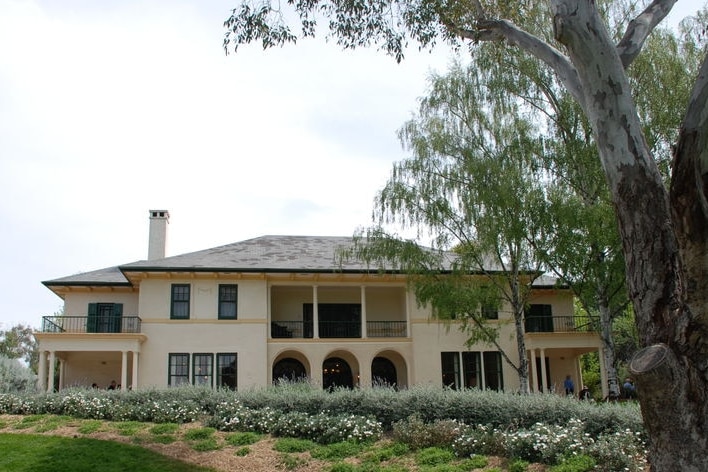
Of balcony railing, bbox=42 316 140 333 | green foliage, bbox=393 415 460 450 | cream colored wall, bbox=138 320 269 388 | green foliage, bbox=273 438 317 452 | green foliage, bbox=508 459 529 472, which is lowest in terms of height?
green foliage, bbox=508 459 529 472

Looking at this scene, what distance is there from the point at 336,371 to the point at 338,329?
6.75 ft

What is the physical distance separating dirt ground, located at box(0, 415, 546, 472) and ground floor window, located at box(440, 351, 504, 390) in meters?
16.2

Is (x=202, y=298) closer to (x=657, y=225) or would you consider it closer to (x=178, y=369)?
(x=178, y=369)

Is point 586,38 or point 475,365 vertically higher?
point 586,38

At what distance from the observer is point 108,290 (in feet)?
105

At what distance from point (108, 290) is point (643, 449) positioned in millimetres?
24406

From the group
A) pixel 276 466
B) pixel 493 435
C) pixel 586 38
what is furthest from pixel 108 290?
pixel 586 38

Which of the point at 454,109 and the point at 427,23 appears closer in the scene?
the point at 427,23

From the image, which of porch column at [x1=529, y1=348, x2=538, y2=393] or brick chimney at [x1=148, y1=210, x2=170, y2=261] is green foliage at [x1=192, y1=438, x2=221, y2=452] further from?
porch column at [x1=529, y1=348, x2=538, y2=393]

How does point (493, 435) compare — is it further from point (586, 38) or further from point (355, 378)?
point (355, 378)

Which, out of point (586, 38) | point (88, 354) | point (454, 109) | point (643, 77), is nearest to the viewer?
point (586, 38)

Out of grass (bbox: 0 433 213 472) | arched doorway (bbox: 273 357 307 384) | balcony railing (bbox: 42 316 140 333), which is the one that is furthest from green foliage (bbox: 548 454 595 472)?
balcony railing (bbox: 42 316 140 333)

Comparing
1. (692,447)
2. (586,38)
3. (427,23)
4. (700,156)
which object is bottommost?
(692,447)

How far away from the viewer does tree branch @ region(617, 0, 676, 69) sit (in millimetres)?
9594
